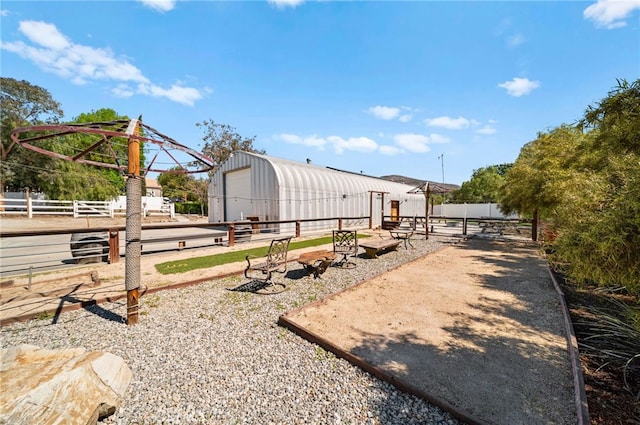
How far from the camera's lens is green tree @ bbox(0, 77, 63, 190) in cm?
2161

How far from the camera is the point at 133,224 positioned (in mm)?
3734

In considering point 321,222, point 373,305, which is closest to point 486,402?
point 373,305

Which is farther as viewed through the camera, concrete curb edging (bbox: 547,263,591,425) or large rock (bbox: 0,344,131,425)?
concrete curb edging (bbox: 547,263,591,425)

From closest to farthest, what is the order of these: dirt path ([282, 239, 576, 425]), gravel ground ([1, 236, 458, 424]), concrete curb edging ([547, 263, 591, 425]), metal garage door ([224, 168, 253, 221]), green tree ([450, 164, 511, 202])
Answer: concrete curb edging ([547, 263, 591, 425]) → gravel ground ([1, 236, 458, 424]) → dirt path ([282, 239, 576, 425]) → metal garage door ([224, 168, 253, 221]) → green tree ([450, 164, 511, 202])

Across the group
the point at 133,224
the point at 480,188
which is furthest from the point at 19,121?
the point at 480,188

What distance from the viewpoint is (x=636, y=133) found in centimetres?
240

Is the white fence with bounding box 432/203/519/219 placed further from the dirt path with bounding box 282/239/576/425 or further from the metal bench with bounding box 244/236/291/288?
the metal bench with bounding box 244/236/291/288

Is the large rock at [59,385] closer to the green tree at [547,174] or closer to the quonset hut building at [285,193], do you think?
the green tree at [547,174]

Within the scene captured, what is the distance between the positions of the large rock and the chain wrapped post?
1.33 meters

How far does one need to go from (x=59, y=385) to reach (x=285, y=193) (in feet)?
42.0

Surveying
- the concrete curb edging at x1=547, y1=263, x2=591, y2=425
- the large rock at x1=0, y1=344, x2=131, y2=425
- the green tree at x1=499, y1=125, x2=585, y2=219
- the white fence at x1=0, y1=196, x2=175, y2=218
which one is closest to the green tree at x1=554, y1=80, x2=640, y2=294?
the concrete curb edging at x1=547, y1=263, x2=591, y2=425

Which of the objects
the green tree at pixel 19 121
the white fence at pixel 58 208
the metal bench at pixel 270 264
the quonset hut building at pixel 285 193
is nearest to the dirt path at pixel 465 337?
the metal bench at pixel 270 264

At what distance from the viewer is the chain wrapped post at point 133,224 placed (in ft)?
12.1

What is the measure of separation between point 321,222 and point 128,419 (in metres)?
14.2
